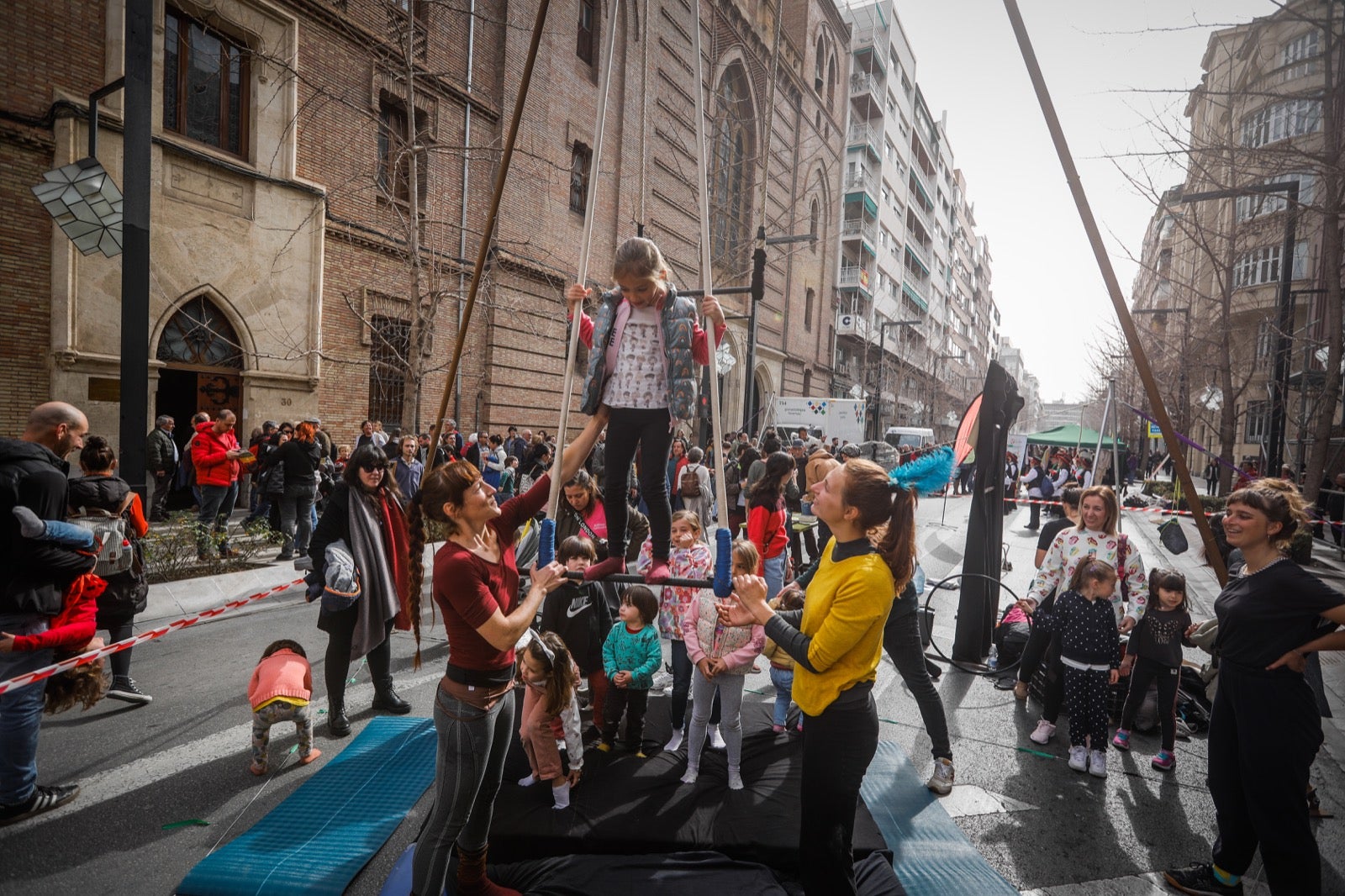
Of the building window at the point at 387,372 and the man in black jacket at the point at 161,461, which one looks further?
the building window at the point at 387,372

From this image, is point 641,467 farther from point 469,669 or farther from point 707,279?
point 469,669

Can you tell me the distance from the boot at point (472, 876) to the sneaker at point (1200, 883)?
349cm

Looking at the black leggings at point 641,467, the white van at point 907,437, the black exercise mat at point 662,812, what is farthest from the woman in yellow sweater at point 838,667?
the white van at point 907,437

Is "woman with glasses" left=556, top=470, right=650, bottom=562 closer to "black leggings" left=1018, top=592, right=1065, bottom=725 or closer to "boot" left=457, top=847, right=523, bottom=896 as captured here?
"boot" left=457, top=847, right=523, bottom=896

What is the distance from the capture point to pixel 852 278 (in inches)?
1486

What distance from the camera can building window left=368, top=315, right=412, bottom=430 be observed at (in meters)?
14.3

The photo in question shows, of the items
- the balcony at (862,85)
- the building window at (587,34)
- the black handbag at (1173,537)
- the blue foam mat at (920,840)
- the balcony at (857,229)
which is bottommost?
the blue foam mat at (920,840)

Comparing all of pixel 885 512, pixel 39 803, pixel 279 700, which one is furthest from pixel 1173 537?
pixel 39 803

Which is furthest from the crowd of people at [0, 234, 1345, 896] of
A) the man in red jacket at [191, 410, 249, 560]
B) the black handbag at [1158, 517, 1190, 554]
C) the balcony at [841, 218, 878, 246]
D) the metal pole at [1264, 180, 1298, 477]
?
the balcony at [841, 218, 878, 246]

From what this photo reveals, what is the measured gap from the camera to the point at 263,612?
23.7 feet

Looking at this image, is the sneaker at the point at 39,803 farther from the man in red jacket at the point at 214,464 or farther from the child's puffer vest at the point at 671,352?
the man in red jacket at the point at 214,464

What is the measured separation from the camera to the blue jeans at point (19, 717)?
3.40 meters

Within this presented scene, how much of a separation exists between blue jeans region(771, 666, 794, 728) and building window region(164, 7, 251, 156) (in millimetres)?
13237

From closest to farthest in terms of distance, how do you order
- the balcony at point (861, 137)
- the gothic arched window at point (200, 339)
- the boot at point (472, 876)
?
the boot at point (472, 876), the gothic arched window at point (200, 339), the balcony at point (861, 137)
